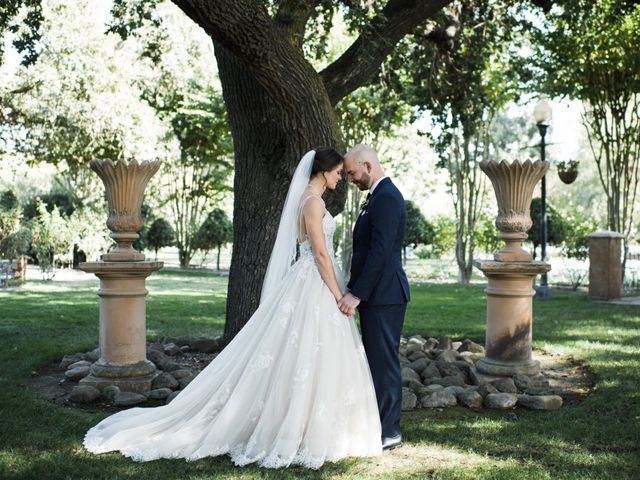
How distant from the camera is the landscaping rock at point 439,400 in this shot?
5859 mm

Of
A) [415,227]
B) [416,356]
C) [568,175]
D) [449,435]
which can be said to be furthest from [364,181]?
[415,227]

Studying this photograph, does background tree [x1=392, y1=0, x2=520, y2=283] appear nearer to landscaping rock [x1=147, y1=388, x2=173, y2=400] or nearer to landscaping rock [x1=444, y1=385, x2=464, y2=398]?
landscaping rock [x1=444, y1=385, x2=464, y2=398]

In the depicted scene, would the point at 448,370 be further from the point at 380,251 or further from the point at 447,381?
the point at 380,251

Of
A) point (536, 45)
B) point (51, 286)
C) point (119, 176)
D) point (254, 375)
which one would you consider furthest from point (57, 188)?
point (254, 375)

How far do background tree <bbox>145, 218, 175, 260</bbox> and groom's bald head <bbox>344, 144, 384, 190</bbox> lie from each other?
22.0 m

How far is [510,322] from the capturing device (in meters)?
6.99

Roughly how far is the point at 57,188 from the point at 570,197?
38075 mm

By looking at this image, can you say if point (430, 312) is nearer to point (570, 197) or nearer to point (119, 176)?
point (119, 176)

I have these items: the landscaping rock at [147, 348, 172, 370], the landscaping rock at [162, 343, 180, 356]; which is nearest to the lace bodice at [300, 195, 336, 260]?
the landscaping rock at [147, 348, 172, 370]

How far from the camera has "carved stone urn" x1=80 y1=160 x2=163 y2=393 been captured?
6.50 meters

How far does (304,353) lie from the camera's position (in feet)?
14.9

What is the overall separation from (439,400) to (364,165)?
93.9 inches

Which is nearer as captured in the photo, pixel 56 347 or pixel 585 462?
pixel 585 462

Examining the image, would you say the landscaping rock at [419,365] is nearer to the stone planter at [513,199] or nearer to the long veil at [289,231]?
the stone planter at [513,199]
